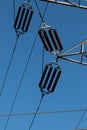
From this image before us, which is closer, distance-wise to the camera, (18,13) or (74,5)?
(74,5)

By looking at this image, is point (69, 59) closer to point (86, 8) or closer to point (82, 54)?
point (82, 54)

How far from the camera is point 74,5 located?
499 inches

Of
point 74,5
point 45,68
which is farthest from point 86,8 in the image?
point 45,68

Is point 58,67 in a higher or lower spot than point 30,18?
lower

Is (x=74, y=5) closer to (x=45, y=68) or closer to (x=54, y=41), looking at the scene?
(x=54, y=41)

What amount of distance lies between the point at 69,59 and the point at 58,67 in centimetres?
48

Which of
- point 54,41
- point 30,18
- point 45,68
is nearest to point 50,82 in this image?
point 45,68

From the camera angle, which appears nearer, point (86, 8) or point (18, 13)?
point (86, 8)

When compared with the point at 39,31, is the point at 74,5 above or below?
above

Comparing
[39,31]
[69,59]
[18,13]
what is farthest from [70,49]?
Result: [18,13]

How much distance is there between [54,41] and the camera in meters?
13.3

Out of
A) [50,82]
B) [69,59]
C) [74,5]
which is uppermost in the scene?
[74,5]

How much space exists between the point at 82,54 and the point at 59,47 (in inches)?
31.3

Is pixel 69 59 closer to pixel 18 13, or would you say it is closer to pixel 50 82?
pixel 50 82
